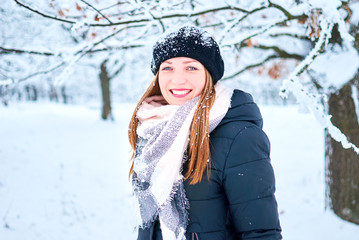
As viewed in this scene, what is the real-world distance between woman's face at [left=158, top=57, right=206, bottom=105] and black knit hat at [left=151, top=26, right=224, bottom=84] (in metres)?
0.03

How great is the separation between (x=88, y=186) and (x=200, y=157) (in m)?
4.73

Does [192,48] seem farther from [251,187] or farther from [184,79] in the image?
[251,187]

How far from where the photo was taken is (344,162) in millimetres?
3859

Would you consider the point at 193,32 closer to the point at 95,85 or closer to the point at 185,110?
the point at 185,110

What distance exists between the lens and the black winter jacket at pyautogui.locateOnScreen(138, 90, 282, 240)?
4.51 feet

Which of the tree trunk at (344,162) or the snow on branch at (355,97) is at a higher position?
the snow on branch at (355,97)

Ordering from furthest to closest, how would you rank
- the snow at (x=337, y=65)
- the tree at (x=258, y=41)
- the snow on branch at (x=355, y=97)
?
the snow on branch at (x=355, y=97)
the snow at (x=337, y=65)
the tree at (x=258, y=41)

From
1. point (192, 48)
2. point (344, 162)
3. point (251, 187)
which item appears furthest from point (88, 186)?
point (251, 187)

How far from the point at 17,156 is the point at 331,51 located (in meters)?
6.71

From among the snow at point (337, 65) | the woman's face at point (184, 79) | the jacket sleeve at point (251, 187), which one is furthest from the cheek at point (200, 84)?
the snow at point (337, 65)

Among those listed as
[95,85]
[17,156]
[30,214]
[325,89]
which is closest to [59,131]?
[17,156]

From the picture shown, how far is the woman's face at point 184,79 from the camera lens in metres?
1.63

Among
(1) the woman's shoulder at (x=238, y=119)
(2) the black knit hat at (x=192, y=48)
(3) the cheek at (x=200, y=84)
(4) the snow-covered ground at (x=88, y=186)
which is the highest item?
(2) the black knit hat at (x=192, y=48)

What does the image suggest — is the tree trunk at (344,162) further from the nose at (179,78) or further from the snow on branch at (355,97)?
the nose at (179,78)
